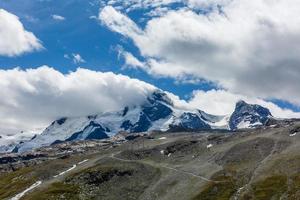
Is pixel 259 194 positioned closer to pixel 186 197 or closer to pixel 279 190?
pixel 279 190

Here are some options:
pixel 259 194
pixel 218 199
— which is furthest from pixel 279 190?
pixel 218 199

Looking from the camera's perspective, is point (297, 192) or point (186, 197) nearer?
point (297, 192)

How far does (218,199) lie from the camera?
192 meters

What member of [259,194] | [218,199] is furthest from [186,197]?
[259,194]

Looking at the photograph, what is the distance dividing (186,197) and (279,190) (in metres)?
33.6

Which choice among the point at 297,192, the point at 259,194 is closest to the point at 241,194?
the point at 259,194

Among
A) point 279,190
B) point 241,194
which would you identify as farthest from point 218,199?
point 279,190

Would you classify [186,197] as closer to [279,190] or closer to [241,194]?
[241,194]

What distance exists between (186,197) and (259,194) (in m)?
26.9

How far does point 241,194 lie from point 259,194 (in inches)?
261

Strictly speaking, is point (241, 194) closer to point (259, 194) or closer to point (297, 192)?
point (259, 194)

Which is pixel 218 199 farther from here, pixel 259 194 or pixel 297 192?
pixel 297 192

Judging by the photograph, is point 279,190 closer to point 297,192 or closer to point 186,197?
point 297,192

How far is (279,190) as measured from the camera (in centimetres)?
19125
